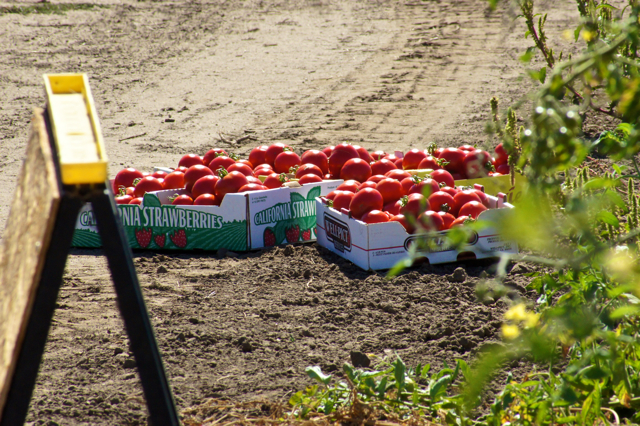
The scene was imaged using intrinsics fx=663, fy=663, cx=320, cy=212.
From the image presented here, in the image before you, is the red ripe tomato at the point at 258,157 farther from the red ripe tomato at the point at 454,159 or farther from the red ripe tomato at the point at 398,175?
the red ripe tomato at the point at 454,159

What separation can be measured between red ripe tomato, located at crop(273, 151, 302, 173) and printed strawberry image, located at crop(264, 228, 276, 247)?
30.6 inches

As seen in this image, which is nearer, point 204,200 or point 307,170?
point 204,200

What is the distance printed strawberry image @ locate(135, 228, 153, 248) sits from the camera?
4.47 m

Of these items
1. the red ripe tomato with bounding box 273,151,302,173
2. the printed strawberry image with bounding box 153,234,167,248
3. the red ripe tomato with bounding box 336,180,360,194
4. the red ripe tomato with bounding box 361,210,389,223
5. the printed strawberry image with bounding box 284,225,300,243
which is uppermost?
the red ripe tomato with bounding box 273,151,302,173

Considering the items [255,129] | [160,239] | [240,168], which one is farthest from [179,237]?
[255,129]

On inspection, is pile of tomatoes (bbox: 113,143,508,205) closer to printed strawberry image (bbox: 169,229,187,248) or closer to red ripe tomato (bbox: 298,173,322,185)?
red ripe tomato (bbox: 298,173,322,185)

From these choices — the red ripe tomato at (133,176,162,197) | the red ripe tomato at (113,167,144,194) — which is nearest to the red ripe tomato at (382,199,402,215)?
the red ripe tomato at (133,176,162,197)

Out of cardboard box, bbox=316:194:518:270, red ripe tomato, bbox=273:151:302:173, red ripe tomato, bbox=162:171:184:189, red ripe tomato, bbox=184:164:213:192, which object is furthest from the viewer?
red ripe tomato, bbox=273:151:302:173

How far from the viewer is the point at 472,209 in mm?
4082

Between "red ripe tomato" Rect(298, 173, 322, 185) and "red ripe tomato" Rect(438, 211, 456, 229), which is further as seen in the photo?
"red ripe tomato" Rect(298, 173, 322, 185)

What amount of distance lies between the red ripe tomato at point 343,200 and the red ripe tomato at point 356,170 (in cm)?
49

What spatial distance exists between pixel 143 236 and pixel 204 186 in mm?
530

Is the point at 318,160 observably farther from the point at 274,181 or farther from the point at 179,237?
the point at 179,237

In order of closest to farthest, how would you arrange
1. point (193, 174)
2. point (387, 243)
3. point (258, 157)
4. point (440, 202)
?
point (387, 243) < point (440, 202) < point (193, 174) < point (258, 157)
